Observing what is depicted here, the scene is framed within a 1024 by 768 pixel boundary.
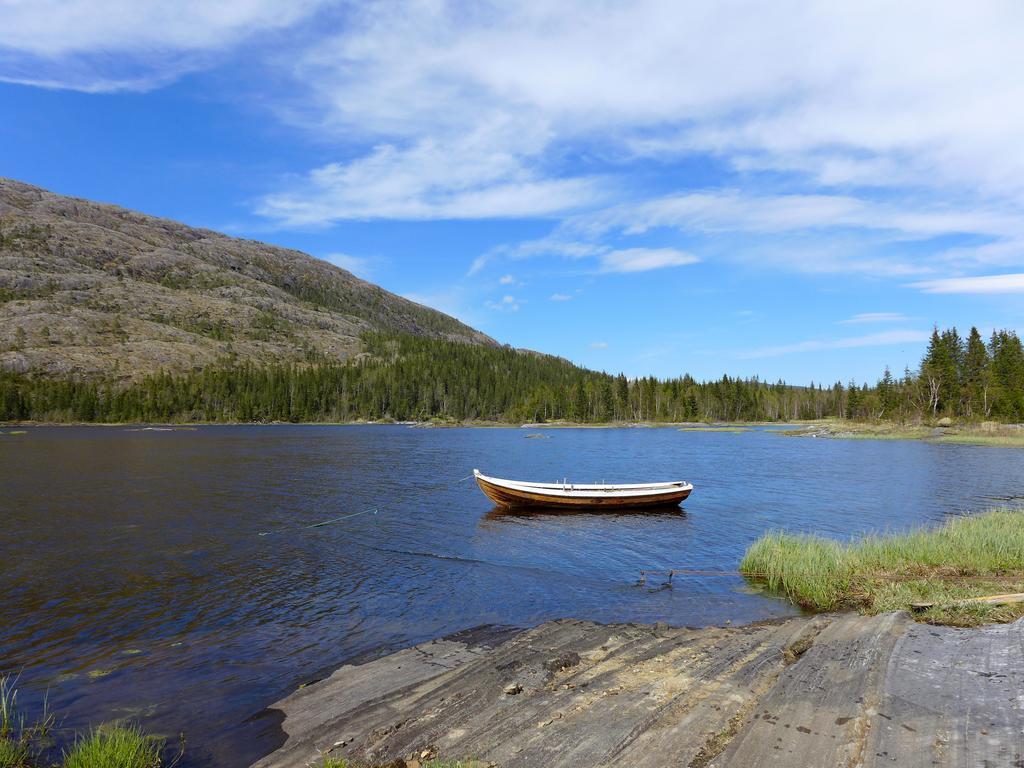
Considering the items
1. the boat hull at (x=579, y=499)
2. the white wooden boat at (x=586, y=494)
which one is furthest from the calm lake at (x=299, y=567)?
the white wooden boat at (x=586, y=494)

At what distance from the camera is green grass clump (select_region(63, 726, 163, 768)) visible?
30.0 ft

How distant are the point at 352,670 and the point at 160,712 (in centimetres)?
389

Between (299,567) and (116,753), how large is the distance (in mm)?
16244

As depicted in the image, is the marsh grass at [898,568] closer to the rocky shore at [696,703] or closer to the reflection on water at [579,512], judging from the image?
the rocky shore at [696,703]

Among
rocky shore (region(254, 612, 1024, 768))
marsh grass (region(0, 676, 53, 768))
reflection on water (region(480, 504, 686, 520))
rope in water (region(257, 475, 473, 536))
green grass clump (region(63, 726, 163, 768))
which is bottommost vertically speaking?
rope in water (region(257, 475, 473, 536))

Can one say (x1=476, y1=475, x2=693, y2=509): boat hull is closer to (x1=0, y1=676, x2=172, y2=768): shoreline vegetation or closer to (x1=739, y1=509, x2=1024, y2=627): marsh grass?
(x1=739, y1=509, x2=1024, y2=627): marsh grass

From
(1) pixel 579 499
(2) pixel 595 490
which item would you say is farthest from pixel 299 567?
(2) pixel 595 490

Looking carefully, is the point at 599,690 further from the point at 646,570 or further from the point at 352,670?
the point at 646,570

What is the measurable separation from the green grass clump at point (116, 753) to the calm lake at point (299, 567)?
77 cm

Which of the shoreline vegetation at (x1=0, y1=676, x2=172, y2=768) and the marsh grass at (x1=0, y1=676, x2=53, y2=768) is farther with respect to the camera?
the marsh grass at (x1=0, y1=676, x2=53, y2=768)

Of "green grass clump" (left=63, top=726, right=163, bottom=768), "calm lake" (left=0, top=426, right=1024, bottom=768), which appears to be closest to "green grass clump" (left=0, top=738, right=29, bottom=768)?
"green grass clump" (left=63, top=726, right=163, bottom=768)

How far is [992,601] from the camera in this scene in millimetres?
14047

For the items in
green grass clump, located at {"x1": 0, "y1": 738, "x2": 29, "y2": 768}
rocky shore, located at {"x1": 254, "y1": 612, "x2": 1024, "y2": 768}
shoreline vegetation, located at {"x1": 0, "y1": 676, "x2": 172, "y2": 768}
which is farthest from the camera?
green grass clump, located at {"x1": 0, "y1": 738, "x2": 29, "y2": 768}

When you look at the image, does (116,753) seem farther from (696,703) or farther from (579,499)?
(579,499)
